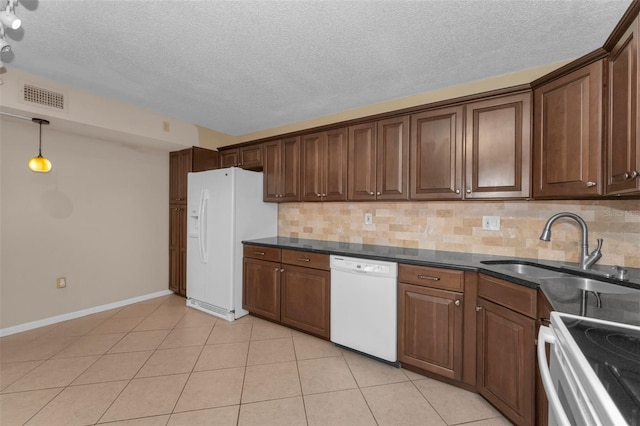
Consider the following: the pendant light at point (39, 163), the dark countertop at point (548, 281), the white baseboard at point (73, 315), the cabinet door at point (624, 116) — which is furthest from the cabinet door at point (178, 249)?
the cabinet door at point (624, 116)

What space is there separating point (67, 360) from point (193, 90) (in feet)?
8.68

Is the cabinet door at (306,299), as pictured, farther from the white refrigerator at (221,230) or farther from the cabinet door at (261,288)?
the white refrigerator at (221,230)

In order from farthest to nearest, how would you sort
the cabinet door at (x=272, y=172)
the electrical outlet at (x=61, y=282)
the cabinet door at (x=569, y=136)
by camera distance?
the cabinet door at (x=272, y=172) < the electrical outlet at (x=61, y=282) < the cabinet door at (x=569, y=136)

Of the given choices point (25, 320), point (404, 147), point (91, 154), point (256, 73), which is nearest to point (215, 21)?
point (256, 73)

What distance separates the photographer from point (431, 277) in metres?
2.01

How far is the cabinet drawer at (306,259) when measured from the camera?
2588mm

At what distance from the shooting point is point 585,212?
196 cm

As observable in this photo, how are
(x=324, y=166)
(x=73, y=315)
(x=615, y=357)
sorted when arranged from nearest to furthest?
(x=615, y=357) → (x=324, y=166) → (x=73, y=315)

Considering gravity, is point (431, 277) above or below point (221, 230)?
below

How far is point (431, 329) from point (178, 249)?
138 inches

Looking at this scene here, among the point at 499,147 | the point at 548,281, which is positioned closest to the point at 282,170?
the point at 499,147

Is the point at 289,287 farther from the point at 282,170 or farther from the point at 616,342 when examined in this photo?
the point at 616,342

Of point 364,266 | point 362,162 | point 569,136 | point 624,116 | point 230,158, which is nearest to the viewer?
point 624,116

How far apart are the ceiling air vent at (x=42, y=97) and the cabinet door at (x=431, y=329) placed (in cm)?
356
